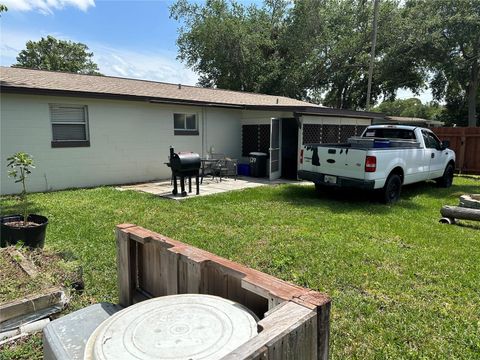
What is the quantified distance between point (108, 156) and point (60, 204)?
124 inches

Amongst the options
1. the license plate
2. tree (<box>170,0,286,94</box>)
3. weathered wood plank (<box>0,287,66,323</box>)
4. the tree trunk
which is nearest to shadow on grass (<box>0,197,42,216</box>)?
weathered wood plank (<box>0,287,66,323</box>)

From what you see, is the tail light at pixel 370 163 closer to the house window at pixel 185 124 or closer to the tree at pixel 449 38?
the house window at pixel 185 124

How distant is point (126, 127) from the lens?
10500 millimetres

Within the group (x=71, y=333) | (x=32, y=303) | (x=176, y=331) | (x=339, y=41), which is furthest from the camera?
(x=339, y=41)

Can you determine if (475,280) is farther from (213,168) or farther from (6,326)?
(213,168)

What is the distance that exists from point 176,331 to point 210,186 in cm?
863

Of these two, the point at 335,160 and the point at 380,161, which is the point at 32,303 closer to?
the point at 335,160

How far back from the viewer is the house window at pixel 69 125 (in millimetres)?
9055

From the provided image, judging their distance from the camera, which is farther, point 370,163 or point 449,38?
point 449,38

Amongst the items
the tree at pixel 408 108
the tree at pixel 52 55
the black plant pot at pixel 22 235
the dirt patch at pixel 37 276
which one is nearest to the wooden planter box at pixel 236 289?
the dirt patch at pixel 37 276

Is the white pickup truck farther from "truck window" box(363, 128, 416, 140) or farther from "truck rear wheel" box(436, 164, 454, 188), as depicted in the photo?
"truck rear wheel" box(436, 164, 454, 188)

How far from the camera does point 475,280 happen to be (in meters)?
3.78

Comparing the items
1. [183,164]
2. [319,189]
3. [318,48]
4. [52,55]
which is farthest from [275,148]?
[52,55]

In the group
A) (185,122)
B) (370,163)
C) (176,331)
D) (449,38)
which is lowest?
(176,331)
